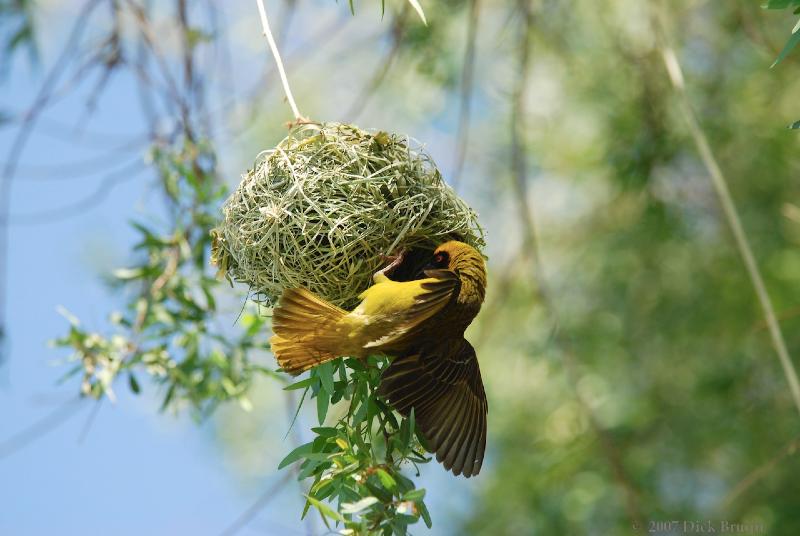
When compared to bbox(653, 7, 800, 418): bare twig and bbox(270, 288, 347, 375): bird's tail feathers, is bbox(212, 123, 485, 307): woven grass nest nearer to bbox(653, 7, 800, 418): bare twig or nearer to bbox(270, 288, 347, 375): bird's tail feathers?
bbox(270, 288, 347, 375): bird's tail feathers

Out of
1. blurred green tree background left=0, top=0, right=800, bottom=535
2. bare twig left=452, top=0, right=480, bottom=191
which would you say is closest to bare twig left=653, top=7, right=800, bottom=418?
bare twig left=452, top=0, right=480, bottom=191

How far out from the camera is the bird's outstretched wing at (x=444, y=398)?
6.41 feet

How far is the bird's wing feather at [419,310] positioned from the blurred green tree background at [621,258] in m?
2.53

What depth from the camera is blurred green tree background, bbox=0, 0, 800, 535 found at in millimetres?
5000

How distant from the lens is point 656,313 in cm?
593

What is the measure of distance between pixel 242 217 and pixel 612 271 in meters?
4.05

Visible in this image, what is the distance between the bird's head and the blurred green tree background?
236 cm

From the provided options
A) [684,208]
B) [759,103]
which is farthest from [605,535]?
[759,103]

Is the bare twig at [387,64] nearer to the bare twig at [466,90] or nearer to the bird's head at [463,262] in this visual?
the bare twig at [466,90]

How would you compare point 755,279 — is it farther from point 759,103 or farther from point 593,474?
point 759,103

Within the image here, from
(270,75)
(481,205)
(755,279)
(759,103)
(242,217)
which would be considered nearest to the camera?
(242,217)

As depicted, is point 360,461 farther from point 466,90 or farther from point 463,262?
point 466,90

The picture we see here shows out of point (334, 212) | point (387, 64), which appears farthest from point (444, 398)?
point (387, 64)

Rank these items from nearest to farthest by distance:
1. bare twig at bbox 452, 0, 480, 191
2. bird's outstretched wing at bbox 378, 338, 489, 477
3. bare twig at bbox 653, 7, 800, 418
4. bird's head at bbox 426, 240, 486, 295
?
bird's outstretched wing at bbox 378, 338, 489, 477 → bird's head at bbox 426, 240, 486, 295 → bare twig at bbox 653, 7, 800, 418 → bare twig at bbox 452, 0, 480, 191
